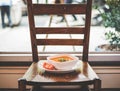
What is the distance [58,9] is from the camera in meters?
1.89

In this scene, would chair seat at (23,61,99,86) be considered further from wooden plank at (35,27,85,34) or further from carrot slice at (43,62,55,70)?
wooden plank at (35,27,85,34)

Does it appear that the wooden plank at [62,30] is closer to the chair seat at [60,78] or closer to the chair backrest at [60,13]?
the chair backrest at [60,13]

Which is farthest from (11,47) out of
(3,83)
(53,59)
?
(53,59)

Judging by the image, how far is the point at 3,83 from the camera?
232 centimetres

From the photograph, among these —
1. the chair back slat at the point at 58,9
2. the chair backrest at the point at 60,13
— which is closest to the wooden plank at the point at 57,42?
the chair backrest at the point at 60,13

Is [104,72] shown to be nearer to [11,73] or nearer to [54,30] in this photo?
[54,30]

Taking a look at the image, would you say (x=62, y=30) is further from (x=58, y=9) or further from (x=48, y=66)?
(x=48, y=66)

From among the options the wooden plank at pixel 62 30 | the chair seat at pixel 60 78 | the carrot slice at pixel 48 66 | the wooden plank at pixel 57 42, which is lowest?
the chair seat at pixel 60 78

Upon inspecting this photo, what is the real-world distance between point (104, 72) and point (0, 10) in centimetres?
491

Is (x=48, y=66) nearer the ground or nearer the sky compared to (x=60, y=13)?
nearer the ground

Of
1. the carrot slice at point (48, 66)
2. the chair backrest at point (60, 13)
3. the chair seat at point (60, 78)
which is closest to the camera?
the chair seat at point (60, 78)

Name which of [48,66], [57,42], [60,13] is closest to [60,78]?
[48,66]

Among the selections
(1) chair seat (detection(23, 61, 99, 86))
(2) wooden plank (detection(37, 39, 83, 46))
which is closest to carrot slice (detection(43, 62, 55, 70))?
(1) chair seat (detection(23, 61, 99, 86))

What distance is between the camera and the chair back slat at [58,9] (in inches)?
73.9
